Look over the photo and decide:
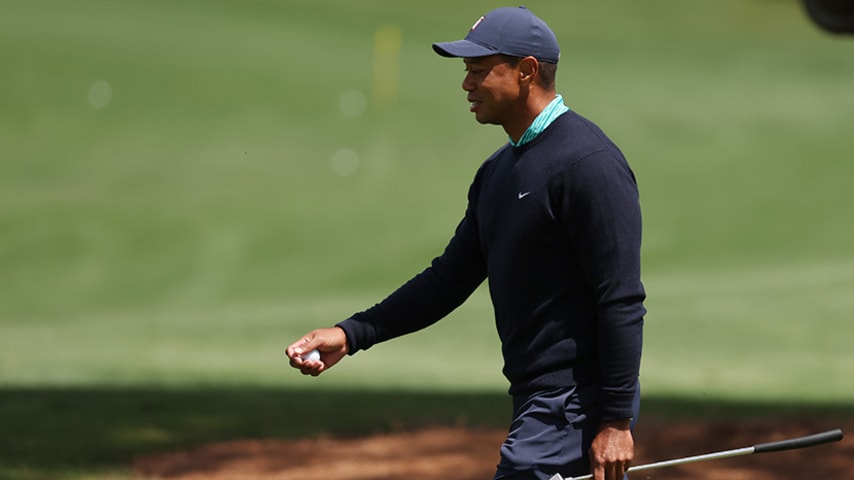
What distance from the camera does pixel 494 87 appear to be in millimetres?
4594

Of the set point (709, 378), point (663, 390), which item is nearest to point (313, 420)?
point (663, 390)

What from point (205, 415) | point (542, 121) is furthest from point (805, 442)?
point (205, 415)

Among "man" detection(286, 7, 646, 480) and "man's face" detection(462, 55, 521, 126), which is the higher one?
"man's face" detection(462, 55, 521, 126)

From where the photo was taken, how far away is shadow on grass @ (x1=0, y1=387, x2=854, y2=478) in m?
9.73

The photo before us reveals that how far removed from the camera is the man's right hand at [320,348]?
16.1 feet

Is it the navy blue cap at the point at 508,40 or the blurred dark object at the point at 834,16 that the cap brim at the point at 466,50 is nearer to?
the navy blue cap at the point at 508,40

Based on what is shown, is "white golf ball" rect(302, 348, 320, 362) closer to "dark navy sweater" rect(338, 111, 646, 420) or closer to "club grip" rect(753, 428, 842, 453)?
"dark navy sweater" rect(338, 111, 646, 420)

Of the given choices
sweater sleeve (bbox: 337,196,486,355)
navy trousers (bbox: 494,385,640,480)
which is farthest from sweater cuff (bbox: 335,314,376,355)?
navy trousers (bbox: 494,385,640,480)

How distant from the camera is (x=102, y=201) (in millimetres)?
23688

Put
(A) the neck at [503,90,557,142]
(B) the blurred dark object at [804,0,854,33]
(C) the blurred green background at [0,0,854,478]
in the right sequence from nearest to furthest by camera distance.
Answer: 1. (A) the neck at [503,90,557,142]
2. (B) the blurred dark object at [804,0,854,33]
3. (C) the blurred green background at [0,0,854,478]

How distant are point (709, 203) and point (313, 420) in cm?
1466

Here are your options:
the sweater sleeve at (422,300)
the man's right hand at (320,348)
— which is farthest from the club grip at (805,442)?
the man's right hand at (320,348)

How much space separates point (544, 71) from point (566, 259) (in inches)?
25.1

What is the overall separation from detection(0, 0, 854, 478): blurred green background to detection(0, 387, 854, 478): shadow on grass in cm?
5
